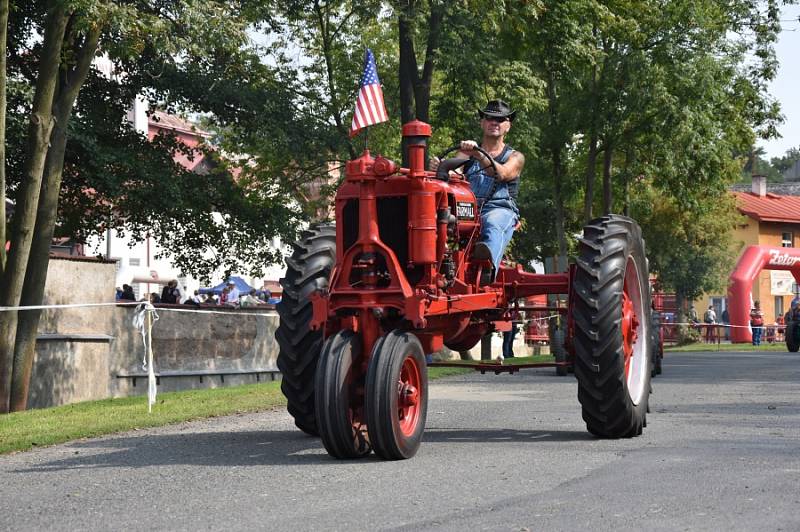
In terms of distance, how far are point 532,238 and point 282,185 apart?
62.4ft

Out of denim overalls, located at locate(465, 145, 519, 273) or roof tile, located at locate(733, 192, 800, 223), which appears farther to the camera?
roof tile, located at locate(733, 192, 800, 223)

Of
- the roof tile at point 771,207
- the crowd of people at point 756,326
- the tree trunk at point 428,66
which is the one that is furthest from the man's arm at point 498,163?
the roof tile at point 771,207

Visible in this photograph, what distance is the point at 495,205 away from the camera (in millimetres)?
11086

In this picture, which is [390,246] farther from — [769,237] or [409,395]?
[769,237]

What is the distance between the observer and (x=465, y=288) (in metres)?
10.5

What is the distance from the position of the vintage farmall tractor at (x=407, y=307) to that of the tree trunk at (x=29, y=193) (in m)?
8.34

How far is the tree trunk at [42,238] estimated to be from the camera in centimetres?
1902

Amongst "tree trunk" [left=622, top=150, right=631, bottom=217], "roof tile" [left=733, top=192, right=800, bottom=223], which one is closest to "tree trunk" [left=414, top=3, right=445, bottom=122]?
"tree trunk" [left=622, top=150, right=631, bottom=217]

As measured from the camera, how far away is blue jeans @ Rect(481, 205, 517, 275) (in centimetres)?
1070

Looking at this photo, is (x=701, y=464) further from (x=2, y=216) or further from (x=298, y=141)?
(x=298, y=141)

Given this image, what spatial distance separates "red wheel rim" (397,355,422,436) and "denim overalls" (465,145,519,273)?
1.50 m

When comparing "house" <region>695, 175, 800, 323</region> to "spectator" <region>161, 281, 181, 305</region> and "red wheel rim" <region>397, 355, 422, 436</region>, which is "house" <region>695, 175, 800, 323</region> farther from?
"red wheel rim" <region>397, 355, 422, 436</region>

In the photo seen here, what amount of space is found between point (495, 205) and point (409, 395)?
2291 mm

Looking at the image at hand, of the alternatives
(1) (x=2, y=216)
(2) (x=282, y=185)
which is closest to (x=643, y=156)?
(2) (x=282, y=185)
